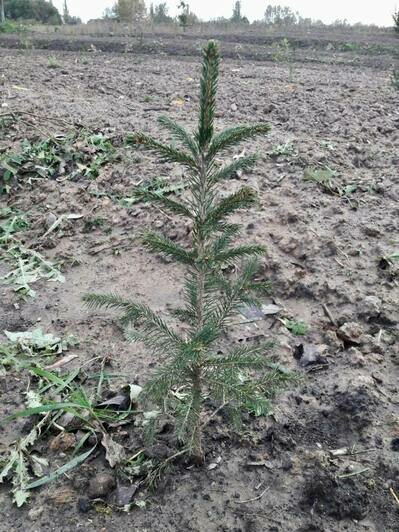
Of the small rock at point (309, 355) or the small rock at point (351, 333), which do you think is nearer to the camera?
the small rock at point (309, 355)

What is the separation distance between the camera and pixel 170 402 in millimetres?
2510

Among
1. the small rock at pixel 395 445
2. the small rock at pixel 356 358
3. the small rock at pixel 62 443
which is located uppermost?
the small rock at pixel 356 358

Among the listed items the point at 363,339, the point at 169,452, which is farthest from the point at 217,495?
the point at 363,339

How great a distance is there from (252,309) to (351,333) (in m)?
0.65

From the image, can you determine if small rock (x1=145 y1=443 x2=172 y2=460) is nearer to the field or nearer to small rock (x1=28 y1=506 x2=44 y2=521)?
the field

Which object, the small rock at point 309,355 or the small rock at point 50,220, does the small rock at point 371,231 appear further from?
the small rock at point 50,220

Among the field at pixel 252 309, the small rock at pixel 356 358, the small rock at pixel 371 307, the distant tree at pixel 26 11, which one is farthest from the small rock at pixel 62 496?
the distant tree at pixel 26 11

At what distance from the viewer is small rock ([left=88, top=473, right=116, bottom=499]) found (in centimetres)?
227

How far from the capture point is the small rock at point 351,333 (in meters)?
3.17

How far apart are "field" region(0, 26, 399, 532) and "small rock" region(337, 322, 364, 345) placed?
1 centimetres

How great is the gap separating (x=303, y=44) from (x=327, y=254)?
16536 mm

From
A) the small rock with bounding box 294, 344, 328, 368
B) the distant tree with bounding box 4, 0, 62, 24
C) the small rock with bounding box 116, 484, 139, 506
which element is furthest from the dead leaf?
the distant tree with bounding box 4, 0, 62, 24

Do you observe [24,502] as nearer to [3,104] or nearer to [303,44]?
[3,104]

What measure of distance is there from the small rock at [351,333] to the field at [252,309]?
1 centimetres
